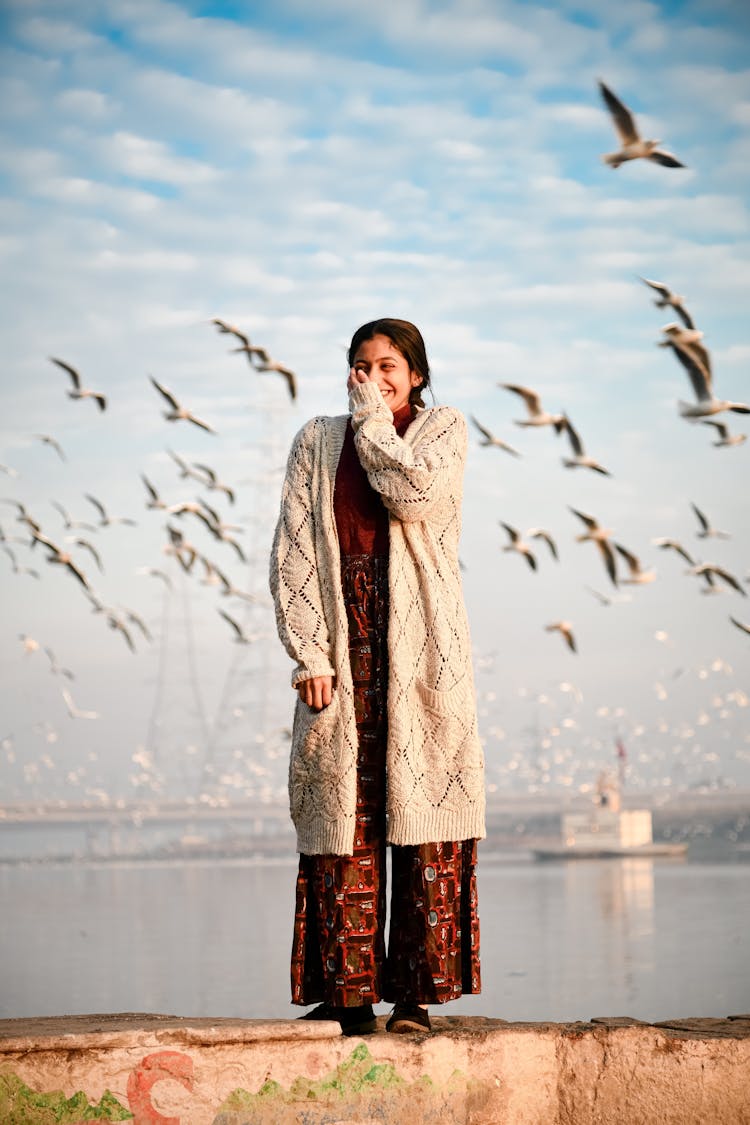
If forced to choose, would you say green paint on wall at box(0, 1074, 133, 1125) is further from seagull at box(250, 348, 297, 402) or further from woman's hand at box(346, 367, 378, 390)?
seagull at box(250, 348, 297, 402)

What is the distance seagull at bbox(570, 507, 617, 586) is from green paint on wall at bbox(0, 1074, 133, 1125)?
40.8ft

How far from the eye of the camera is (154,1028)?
292cm

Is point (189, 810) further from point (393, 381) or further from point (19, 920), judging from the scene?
point (393, 381)

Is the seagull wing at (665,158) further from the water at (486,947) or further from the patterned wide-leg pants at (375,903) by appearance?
the water at (486,947)

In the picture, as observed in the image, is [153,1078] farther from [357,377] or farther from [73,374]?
[73,374]

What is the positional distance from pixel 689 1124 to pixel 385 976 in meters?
0.75

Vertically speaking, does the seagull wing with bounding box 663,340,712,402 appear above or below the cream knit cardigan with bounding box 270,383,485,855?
above

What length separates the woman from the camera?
10.8 ft

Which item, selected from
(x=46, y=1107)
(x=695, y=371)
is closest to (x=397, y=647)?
(x=46, y=1107)

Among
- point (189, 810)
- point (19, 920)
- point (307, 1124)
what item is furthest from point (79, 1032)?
point (189, 810)

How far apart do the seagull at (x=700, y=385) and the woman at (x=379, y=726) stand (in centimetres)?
934

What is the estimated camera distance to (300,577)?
3441 millimetres

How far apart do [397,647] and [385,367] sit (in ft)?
2.32

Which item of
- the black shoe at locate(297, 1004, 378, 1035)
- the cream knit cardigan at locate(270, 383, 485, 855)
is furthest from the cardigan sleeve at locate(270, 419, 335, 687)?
the black shoe at locate(297, 1004, 378, 1035)
